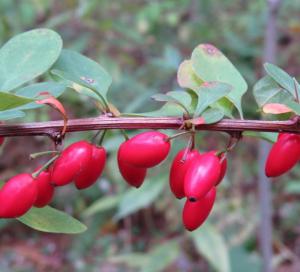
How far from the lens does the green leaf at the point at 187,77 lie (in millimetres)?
856

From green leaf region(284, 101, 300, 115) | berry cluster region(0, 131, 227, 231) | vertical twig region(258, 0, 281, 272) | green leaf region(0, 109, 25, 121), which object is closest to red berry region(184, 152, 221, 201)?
berry cluster region(0, 131, 227, 231)

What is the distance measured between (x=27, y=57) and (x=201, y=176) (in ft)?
1.05

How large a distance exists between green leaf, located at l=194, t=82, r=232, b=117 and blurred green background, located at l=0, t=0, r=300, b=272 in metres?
1.22

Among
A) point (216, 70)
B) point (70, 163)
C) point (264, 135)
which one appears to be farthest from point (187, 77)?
point (70, 163)

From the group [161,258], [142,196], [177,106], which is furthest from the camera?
[161,258]

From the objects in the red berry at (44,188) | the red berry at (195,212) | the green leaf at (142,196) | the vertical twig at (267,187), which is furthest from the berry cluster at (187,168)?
the vertical twig at (267,187)

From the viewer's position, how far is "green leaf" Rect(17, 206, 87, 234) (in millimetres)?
776

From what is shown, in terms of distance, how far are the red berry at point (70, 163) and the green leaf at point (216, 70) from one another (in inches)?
8.8

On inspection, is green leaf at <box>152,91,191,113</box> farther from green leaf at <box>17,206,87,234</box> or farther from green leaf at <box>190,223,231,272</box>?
green leaf at <box>190,223,231,272</box>

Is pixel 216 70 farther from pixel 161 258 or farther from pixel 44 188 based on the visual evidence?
pixel 161 258

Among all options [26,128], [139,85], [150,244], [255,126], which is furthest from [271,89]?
[150,244]

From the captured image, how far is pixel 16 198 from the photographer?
699mm

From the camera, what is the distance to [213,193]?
755mm

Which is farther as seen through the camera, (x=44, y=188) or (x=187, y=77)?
(x=187, y=77)
